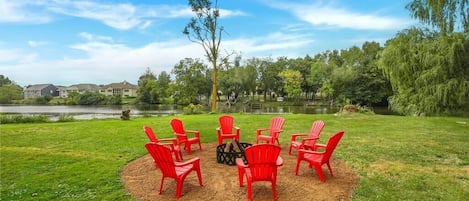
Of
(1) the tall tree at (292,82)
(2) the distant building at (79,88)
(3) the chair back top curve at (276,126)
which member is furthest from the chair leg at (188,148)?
(2) the distant building at (79,88)

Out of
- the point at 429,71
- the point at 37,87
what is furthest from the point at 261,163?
the point at 37,87

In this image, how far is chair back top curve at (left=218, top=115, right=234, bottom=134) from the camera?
7.02 m

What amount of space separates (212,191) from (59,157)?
3883 millimetres

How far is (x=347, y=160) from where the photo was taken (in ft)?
17.6

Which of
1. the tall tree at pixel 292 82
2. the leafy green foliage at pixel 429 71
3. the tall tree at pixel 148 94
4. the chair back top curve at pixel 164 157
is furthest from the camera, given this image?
the tall tree at pixel 148 94

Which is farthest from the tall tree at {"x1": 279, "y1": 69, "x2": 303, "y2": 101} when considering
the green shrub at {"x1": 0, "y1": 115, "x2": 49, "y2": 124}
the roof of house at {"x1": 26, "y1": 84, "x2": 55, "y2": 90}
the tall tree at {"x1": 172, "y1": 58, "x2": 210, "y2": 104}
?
the roof of house at {"x1": 26, "y1": 84, "x2": 55, "y2": 90}

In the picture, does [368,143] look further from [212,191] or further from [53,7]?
[53,7]

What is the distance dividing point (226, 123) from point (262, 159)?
3582mm

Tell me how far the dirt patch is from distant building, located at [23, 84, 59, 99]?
62.7m

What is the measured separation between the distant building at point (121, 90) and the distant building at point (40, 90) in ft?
33.1

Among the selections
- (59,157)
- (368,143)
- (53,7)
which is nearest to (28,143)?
(59,157)

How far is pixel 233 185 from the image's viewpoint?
400 centimetres

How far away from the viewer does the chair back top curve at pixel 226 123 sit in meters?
7.02

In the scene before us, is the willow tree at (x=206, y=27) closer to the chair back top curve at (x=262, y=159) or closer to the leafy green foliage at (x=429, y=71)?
the leafy green foliage at (x=429, y=71)
